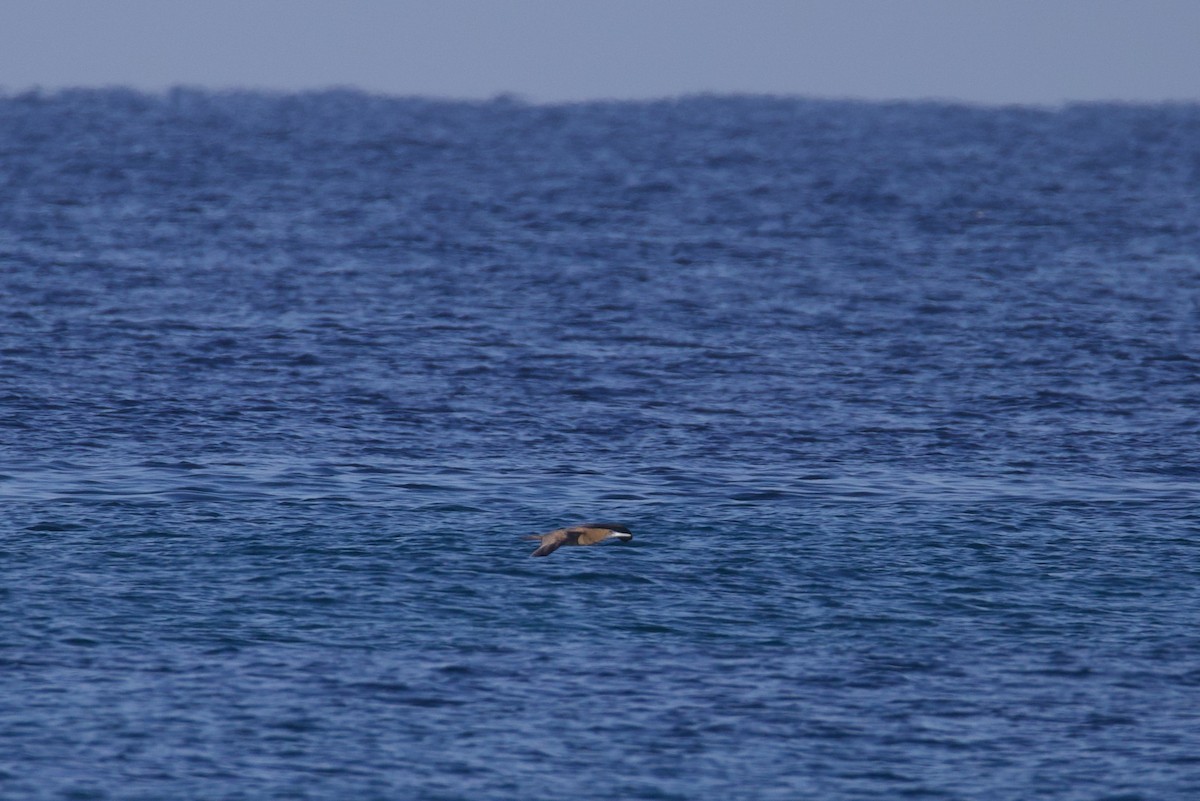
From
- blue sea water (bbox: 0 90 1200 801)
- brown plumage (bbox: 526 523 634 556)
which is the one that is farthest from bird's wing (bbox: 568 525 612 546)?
blue sea water (bbox: 0 90 1200 801)

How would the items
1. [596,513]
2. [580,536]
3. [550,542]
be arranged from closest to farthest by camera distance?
1. [550,542]
2. [580,536]
3. [596,513]

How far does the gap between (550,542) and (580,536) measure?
2.16 ft

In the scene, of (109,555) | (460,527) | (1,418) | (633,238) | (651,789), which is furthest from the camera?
(633,238)

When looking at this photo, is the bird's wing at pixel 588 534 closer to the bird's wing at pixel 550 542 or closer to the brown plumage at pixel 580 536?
the brown plumage at pixel 580 536

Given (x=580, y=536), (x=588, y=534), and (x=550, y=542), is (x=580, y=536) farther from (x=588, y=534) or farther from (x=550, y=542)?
(x=550, y=542)

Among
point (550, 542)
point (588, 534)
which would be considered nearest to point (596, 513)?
point (588, 534)

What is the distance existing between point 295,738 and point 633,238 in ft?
172

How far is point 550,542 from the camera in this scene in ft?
97.3

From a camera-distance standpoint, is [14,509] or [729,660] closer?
[729,660]

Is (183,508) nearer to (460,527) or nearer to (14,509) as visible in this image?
(14,509)

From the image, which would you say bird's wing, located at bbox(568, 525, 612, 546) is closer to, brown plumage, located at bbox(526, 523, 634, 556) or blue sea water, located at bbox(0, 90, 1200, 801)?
brown plumage, located at bbox(526, 523, 634, 556)

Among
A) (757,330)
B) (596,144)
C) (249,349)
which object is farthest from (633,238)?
(596,144)

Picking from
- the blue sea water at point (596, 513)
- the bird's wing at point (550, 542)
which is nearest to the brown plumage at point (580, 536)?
the bird's wing at point (550, 542)

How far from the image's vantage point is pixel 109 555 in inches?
1178
